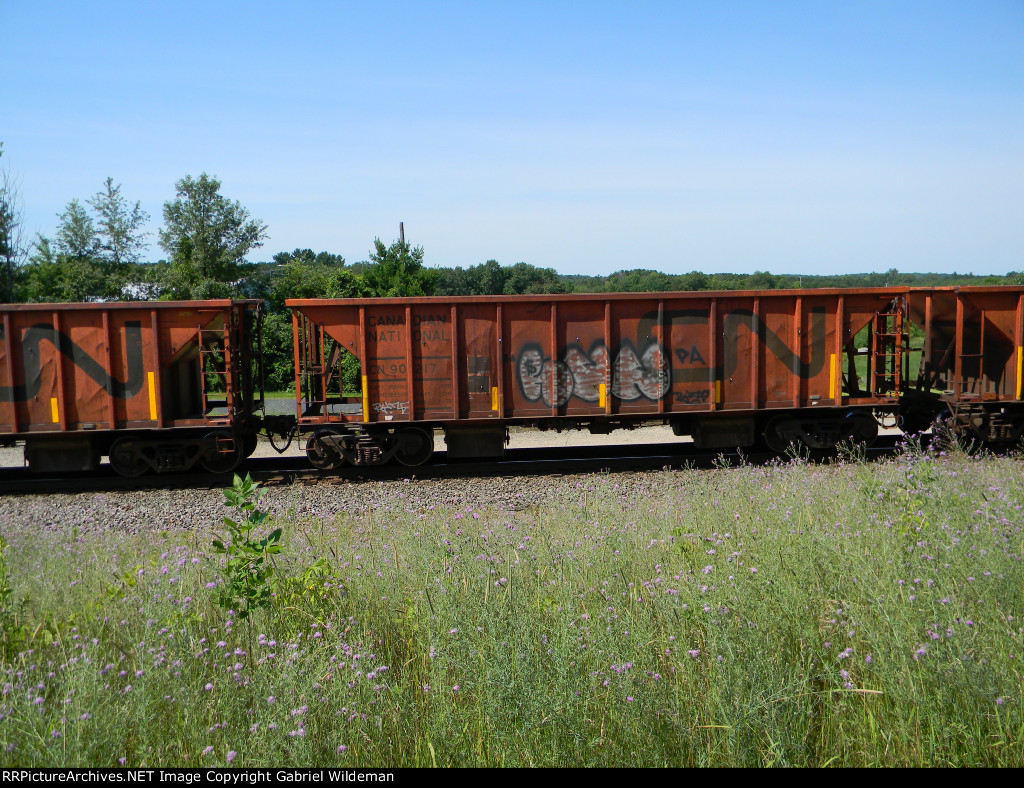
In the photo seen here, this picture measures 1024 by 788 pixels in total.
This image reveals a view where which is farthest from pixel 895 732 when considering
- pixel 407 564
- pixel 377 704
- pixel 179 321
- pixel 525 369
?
pixel 179 321

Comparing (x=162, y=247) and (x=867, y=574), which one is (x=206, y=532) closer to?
(x=867, y=574)

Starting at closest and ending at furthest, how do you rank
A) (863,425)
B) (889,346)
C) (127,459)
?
1. (127,459)
2. (863,425)
3. (889,346)

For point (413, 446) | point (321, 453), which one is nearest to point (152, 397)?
point (321, 453)

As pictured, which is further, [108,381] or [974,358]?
[974,358]

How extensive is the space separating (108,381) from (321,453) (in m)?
3.76

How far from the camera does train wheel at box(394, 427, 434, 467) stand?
12.5 metres

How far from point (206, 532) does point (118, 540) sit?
134cm

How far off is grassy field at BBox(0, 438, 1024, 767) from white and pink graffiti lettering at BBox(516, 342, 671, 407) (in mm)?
6760

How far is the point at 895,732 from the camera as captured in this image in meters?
3.39

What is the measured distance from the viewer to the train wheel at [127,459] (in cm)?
1233

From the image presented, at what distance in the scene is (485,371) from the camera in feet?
41.0

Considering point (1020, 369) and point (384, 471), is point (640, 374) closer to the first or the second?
point (384, 471)

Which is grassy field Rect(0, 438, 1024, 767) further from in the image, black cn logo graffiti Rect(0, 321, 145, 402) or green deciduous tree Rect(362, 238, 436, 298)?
green deciduous tree Rect(362, 238, 436, 298)

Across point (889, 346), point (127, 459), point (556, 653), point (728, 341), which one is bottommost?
point (127, 459)
